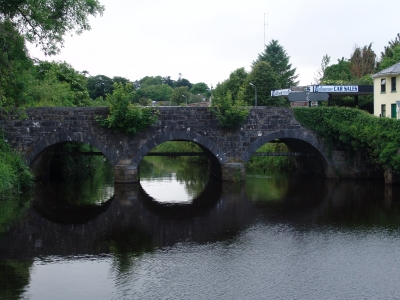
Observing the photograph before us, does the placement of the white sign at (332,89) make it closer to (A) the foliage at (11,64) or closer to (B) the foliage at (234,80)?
(A) the foliage at (11,64)

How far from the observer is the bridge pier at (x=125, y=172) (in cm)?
3049

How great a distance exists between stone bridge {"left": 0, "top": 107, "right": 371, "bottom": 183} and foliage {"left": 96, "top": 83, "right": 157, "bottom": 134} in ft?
1.78

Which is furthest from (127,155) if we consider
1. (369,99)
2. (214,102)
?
(369,99)

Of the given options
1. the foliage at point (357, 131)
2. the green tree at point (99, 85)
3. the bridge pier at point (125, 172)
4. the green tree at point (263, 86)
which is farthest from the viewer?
the green tree at point (99, 85)

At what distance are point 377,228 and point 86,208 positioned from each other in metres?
12.8

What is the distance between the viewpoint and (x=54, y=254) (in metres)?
15.7

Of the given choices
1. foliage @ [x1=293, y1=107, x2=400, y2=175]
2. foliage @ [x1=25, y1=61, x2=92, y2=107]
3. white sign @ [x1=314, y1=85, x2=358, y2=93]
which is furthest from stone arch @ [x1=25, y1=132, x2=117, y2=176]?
white sign @ [x1=314, y1=85, x2=358, y2=93]

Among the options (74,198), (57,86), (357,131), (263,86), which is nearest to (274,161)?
(357,131)

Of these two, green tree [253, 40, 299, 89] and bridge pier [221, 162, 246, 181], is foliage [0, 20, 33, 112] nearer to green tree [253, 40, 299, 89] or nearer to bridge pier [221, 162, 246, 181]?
bridge pier [221, 162, 246, 181]

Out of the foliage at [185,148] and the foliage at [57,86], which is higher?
the foliage at [57,86]

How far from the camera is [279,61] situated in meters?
70.9

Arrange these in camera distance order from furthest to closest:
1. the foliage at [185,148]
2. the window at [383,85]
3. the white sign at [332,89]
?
the foliage at [185,148]
the window at [383,85]
the white sign at [332,89]

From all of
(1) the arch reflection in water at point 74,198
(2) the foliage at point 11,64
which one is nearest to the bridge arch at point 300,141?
(1) the arch reflection in water at point 74,198

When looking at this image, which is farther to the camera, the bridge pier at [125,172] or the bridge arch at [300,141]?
the bridge arch at [300,141]
